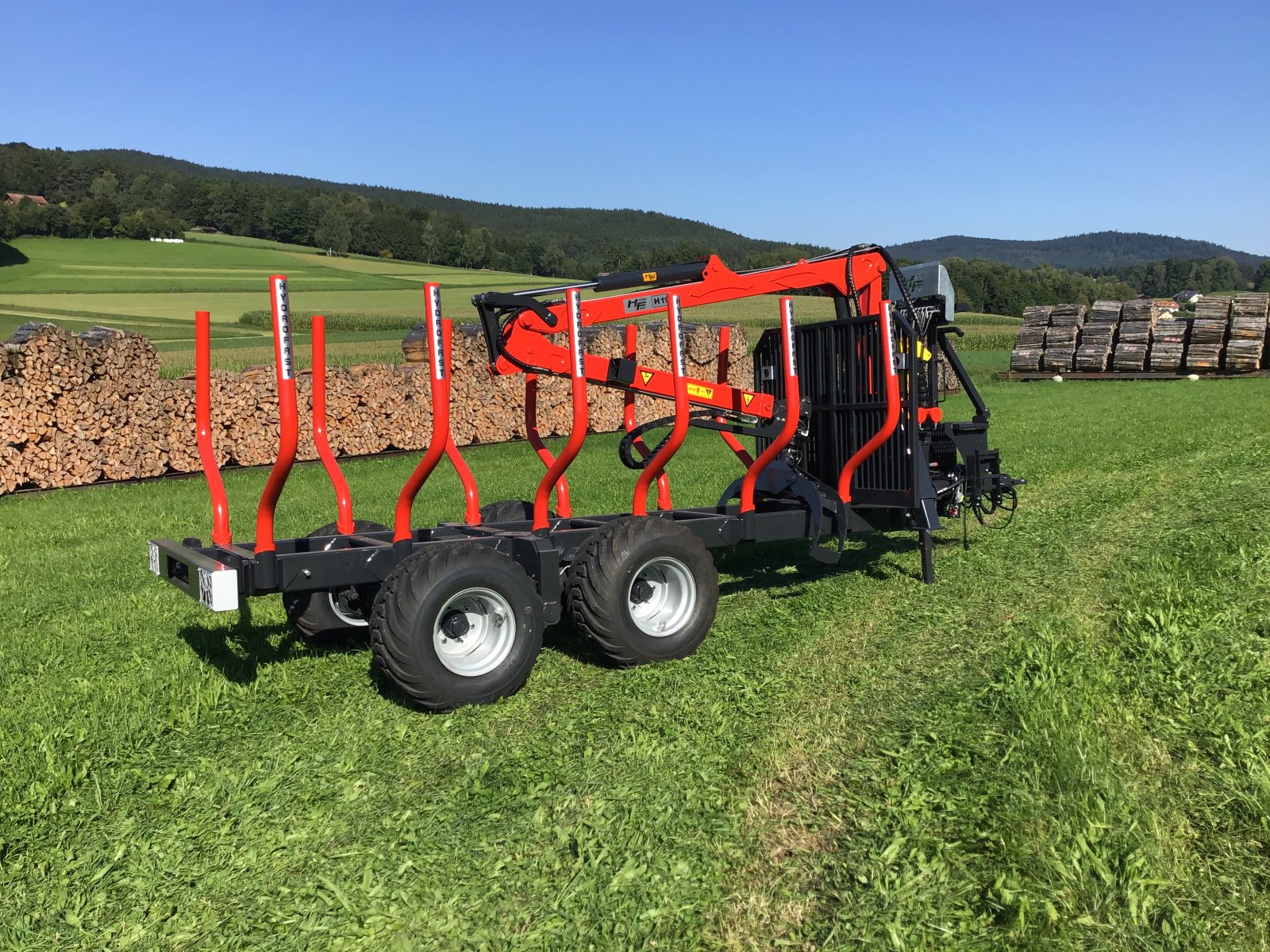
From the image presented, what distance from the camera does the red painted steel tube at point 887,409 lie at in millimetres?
6629

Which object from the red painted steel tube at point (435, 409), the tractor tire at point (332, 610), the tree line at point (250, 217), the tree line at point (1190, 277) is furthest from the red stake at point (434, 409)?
the tree line at point (1190, 277)

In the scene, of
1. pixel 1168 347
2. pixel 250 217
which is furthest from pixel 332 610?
pixel 250 217

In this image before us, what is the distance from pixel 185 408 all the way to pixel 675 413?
1116 centimetres

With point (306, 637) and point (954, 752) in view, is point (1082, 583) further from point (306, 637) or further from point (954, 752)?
point (306, 637)

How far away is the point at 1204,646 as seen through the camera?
5.00 metres

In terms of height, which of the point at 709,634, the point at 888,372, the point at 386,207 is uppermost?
the point at 386,207

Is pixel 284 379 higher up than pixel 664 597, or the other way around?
pixel 284 379

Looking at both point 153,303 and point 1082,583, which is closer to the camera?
point 1082,583

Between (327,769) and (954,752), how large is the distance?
8.47 ft

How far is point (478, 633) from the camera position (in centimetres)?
510

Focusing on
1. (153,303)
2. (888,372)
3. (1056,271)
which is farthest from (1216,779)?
(1056,271)

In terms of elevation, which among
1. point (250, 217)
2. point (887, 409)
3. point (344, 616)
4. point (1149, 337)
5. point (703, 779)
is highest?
point (250, 217)

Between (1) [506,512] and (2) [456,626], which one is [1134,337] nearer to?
(1) [506,512]

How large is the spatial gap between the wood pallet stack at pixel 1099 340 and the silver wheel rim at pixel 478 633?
91.1 ft
